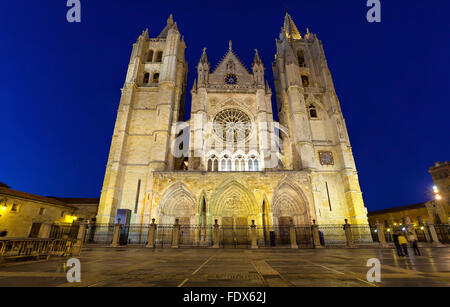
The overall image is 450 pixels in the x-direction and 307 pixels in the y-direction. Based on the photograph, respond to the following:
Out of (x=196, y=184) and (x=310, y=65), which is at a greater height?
(x=310, y=65)

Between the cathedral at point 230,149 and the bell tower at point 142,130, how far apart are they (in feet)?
0.31

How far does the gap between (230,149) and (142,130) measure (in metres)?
8.90

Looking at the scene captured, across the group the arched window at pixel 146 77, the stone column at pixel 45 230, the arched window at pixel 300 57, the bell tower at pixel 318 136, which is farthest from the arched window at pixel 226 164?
the arched window at pixel 300 57

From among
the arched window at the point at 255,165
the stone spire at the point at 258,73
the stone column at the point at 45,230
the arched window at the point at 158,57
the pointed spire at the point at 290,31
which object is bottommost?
the stone column at the point at 45,230

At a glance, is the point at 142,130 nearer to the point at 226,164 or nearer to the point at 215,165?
the point at 215,165

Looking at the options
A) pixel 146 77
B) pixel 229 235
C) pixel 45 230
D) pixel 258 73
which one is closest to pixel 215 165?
pixel 229 235

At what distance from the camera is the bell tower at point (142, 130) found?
17.0 meters

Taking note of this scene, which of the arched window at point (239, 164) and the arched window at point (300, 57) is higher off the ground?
the arched window at point (300, 57)

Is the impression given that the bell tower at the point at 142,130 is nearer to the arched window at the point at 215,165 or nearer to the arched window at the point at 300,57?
the arched window at the point at 215,165

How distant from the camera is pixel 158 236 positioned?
14.2 m
